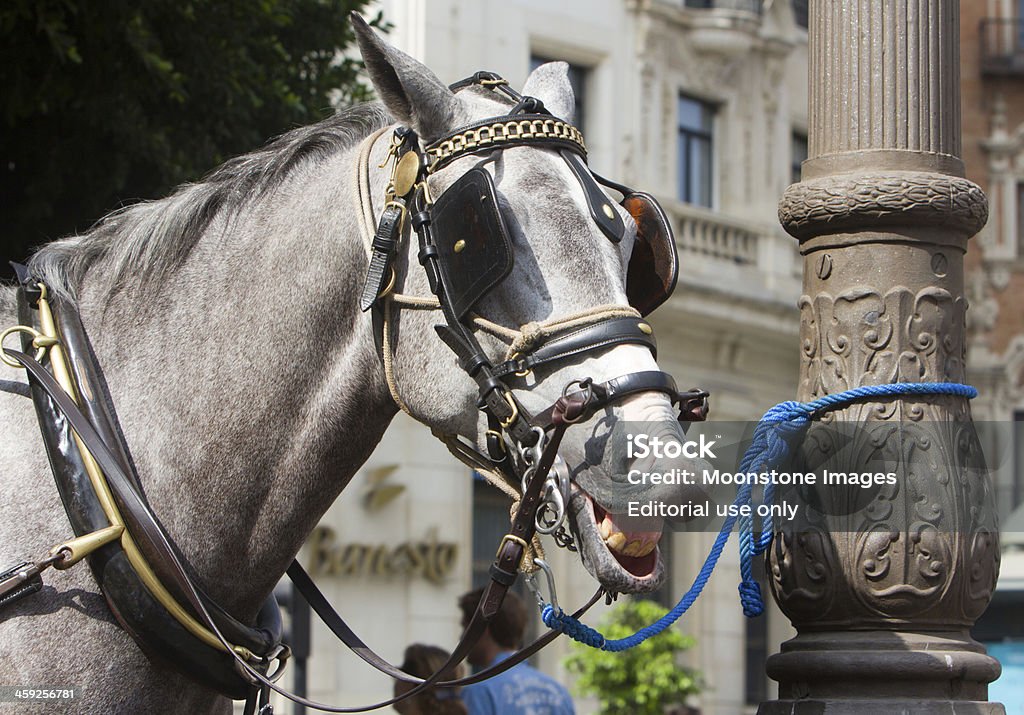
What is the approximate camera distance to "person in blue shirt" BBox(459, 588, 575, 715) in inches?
279

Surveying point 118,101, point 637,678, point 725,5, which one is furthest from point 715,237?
point 118,101

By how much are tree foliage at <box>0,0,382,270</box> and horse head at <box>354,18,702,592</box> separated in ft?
15.0

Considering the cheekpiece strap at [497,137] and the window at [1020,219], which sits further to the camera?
the window at [1020,219]

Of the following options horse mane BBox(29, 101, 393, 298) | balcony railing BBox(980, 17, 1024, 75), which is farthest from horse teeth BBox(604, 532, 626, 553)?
balcony railing BBox(980, 17, 1024, 75)

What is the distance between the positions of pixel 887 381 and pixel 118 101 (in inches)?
207

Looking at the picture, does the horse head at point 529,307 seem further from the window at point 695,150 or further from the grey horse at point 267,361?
the window at point 695,150

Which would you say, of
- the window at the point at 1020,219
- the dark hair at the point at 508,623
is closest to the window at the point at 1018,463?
the dark hair at the point at 508,623

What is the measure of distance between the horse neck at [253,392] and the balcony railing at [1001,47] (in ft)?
82.0

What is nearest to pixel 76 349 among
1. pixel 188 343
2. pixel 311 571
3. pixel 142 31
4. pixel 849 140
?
pixel 188 343

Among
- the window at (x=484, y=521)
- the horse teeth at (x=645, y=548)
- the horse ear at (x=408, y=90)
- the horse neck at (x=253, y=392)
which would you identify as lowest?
the window at (x=484, y=521)

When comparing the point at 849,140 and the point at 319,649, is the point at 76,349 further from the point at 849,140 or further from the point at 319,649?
the point at 319,649

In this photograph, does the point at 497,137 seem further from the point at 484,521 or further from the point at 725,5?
the point at 725,5

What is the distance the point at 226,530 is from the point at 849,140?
171 centimetres

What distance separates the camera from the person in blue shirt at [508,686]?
279 inches
